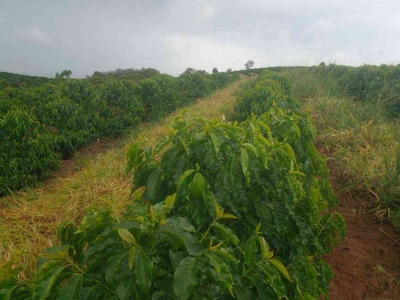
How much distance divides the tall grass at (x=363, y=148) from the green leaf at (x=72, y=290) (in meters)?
3.23

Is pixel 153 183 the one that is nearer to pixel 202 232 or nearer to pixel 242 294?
pixel 202 232

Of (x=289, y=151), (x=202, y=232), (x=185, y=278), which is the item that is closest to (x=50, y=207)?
(x=202, y=232)

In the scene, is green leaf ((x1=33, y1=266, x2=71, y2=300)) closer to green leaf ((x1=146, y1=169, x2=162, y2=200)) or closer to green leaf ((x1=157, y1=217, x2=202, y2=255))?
green leaf ((x1=157, y1=217, x2=202, y2=255))

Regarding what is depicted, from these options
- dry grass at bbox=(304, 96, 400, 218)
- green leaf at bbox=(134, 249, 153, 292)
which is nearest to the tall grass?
dry grass at bbox=(304, 96, 400, 218)

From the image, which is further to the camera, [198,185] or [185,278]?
[198,185]

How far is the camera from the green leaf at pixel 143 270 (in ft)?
3.09

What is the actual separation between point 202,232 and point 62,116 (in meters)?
6.62

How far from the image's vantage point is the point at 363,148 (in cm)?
539

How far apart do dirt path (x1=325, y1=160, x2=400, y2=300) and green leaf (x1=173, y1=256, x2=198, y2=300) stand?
7.91 ft

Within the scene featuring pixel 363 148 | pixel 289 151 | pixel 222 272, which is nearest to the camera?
pixel 222 272

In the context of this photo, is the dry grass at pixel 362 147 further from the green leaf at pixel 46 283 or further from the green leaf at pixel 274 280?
the green leaf at pixel 46 283

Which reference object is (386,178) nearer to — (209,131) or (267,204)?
(267,204)

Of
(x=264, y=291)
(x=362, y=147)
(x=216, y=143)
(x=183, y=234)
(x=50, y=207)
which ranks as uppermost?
(x=216, y=143)

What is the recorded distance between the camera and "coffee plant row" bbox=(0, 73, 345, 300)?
1.02m
